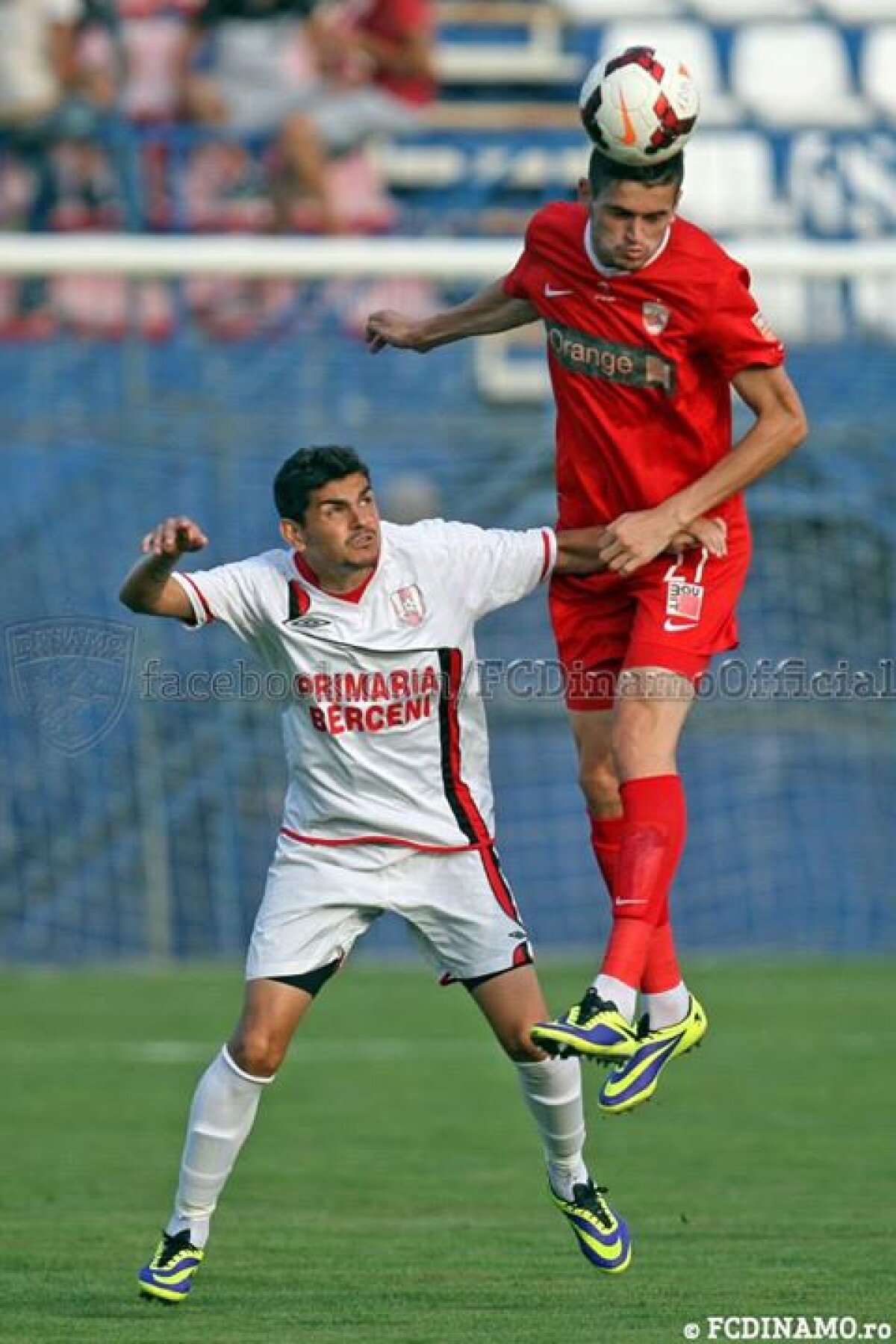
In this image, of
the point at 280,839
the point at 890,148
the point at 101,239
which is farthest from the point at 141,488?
the point at 280,839

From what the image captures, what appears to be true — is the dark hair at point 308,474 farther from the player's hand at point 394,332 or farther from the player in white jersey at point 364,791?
the player's hand at point 394,332

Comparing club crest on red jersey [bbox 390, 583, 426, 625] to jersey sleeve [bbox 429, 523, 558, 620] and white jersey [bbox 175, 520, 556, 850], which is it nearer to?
white jersey [bbox 175, 520, 556, 850]

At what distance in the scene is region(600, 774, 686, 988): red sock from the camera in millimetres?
7320

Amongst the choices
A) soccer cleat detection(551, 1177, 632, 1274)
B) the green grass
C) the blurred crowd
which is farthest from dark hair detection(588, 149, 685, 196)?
the blurred crowd

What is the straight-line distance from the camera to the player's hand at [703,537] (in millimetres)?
7695

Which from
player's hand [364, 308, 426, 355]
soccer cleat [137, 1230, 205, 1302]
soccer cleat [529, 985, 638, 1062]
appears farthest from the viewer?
player's hand [364, 308, 426, 355]

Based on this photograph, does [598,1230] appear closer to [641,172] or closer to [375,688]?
[375,688]

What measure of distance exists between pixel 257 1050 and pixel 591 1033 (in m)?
1.08

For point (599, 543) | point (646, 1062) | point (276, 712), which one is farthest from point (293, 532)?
point (276, 712)

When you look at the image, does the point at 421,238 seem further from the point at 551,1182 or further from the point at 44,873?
the point at 551,1182

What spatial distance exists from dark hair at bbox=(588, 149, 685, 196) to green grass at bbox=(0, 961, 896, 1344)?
3033 mm

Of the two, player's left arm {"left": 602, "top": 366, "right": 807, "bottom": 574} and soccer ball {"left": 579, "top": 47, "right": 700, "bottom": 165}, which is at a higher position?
soccer ball {"left": 579, "top": 47, "right": 700, "bottom": 165}

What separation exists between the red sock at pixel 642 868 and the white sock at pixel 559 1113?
14.5 inches

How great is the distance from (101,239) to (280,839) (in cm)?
841
